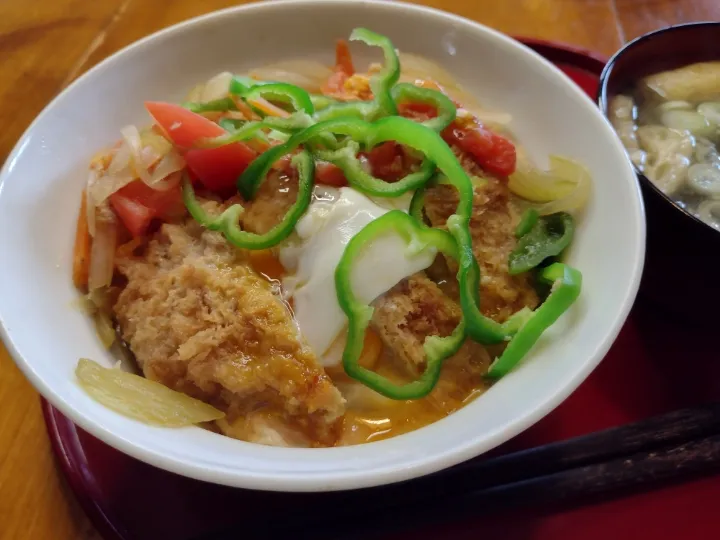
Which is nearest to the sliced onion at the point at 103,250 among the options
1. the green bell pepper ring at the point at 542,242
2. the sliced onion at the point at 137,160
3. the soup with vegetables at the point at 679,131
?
the sliced onion at the point at 137,160

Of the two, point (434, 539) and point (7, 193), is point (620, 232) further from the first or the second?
point (7, 193)

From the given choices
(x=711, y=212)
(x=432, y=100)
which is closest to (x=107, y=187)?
(x=432, y=100)

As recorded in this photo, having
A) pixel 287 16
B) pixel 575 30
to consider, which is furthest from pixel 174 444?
pixel 575 30

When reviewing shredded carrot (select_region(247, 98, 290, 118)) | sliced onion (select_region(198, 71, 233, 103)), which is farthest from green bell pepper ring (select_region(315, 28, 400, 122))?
sliced onion (select_region(198, 71, 233, 103))

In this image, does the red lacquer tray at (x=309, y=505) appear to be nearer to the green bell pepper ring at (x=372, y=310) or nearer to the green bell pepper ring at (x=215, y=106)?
the green bell pepper ring at (x=372, y=310)

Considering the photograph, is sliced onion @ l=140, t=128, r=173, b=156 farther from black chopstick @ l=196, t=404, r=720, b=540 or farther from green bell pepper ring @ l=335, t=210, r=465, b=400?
black chopstick @ l=196, t=404, r=720, b=540

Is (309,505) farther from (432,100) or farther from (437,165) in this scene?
(432,100)

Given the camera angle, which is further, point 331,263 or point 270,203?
point 270,203
